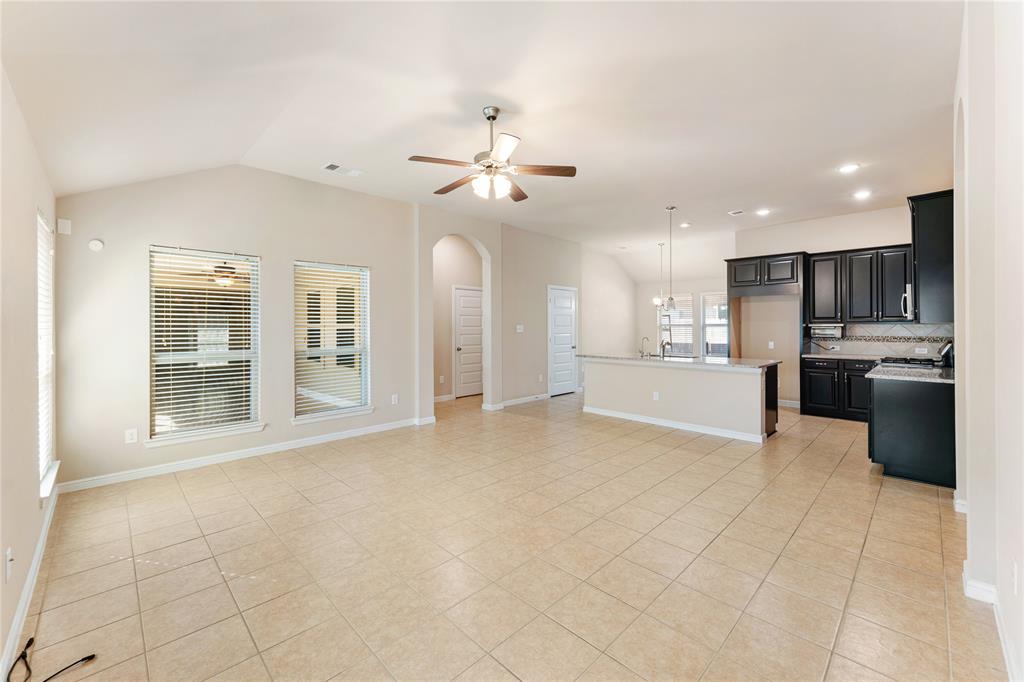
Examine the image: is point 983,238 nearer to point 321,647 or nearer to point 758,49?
point 758,49

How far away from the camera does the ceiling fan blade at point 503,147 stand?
9.45 feet

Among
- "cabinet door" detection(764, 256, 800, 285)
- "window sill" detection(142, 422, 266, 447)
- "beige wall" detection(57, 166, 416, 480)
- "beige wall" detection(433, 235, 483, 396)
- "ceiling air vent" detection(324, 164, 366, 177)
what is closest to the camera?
"beige wall" detection(57, 166, 416, 480)

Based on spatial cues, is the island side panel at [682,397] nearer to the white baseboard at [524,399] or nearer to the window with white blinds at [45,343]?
the white baseboard at [524,399]

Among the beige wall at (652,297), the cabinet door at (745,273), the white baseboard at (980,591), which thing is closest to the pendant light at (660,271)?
the beige wall at (652,297)

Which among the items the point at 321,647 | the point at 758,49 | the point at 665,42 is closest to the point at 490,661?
the point at 321,647

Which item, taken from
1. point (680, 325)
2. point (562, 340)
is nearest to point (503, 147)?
point (562, 340)

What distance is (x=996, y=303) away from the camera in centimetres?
182

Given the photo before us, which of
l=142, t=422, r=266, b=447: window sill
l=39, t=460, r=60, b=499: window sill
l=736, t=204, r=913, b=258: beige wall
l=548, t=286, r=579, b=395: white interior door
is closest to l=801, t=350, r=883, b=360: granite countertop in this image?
l=736, t=204, r=913, b=258: beige wall

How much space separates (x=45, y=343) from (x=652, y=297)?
31.5 feet

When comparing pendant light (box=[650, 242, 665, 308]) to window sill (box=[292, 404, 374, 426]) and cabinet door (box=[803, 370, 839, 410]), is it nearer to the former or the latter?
cabinet door (box=[803, 370, 839, 410])

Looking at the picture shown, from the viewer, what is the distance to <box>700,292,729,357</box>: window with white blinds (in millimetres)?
8977

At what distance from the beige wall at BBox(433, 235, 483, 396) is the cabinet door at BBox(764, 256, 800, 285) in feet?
16.3

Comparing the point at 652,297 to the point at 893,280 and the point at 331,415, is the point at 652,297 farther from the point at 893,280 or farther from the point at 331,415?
the point at 331,415

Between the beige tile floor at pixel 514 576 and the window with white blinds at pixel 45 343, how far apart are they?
20.1 inches
